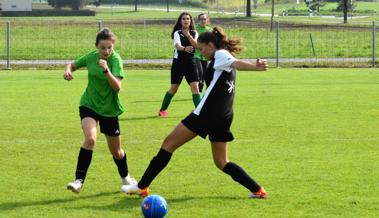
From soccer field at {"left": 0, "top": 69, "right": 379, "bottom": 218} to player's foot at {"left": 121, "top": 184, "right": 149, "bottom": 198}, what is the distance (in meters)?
0.07

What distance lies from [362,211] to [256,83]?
52.5ft

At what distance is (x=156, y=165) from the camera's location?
9203 millimetres

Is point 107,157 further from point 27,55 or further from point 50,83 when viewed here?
point 27,55

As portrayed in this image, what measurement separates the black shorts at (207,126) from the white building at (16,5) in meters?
87.7

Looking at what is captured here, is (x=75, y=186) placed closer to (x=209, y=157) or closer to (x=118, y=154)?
(x=118, y=154)

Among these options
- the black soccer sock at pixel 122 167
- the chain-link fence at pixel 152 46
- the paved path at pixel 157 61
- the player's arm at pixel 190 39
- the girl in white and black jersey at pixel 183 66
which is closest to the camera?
the black soccer sock at pixel 122 167

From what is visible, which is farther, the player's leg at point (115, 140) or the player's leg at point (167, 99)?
the player's leg at point (167, 99)

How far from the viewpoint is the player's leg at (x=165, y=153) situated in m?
9.04

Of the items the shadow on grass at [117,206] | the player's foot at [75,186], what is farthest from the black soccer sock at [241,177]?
the player's foot at [75,186]

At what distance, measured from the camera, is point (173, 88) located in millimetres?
17047

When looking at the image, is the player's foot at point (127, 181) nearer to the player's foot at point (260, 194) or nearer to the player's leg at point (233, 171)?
the player's leg at point (233, 171)

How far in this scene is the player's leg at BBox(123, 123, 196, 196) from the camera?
9.04 meters

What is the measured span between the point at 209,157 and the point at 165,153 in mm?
3037

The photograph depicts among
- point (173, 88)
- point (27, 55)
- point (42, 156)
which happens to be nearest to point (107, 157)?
point (42, 156)
